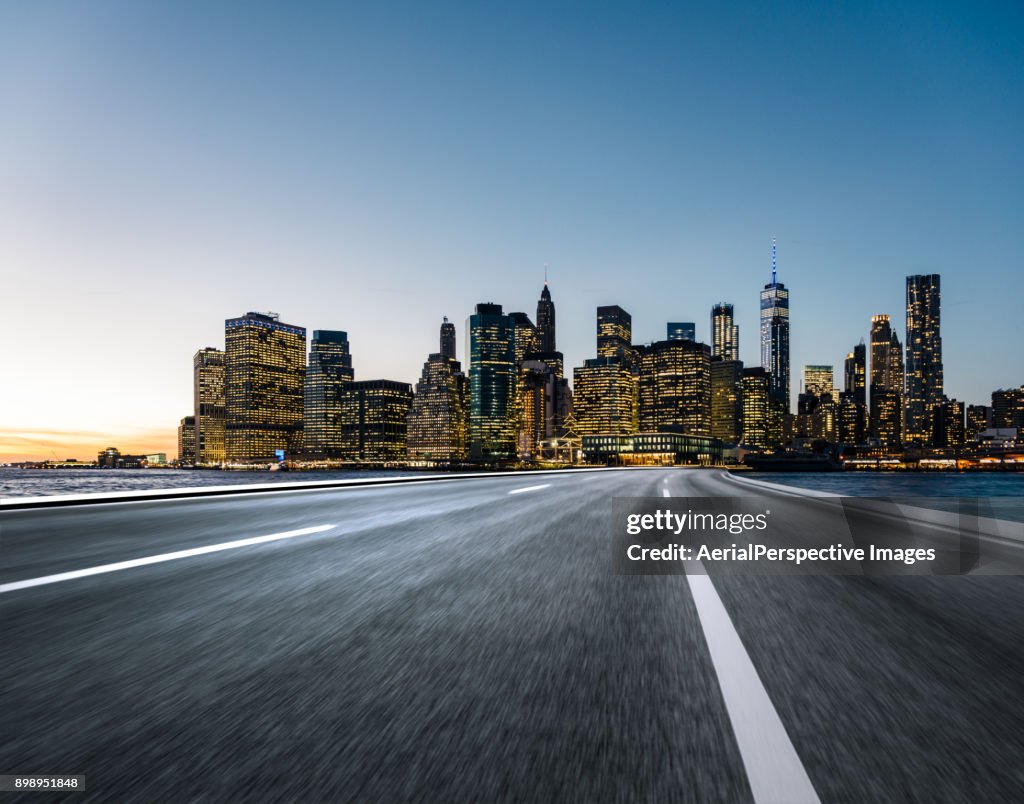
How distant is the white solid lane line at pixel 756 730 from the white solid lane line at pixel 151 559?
4.68 meters

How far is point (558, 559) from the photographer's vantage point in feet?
21.3

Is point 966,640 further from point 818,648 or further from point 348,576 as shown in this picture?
point 348,576

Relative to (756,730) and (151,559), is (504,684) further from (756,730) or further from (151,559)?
(151,559)

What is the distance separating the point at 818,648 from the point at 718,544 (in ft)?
15.6

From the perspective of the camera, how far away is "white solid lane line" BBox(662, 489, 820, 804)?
1973 mm

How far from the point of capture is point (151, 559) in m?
6.05

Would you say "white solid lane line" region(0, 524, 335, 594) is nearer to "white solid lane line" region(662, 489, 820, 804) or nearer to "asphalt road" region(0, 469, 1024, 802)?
"asphalt road" region(0, 469, 1024, 802)

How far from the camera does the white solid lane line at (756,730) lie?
1973 mm

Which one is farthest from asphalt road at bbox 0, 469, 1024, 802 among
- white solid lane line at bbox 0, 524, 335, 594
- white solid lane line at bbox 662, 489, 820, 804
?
white solid lane line at bbox 0, 524, 335, 594

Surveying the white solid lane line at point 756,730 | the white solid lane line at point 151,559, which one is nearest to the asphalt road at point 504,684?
the white solid lane line at point 756,730

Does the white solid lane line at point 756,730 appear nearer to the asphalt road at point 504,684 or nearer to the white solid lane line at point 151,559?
the asphalt road at point 504,684

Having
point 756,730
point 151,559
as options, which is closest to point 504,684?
point 756,730

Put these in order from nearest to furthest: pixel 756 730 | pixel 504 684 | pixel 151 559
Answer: pixel 756 730 → pixel 504 684 → pixel 151 559

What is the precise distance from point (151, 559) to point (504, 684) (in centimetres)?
461
